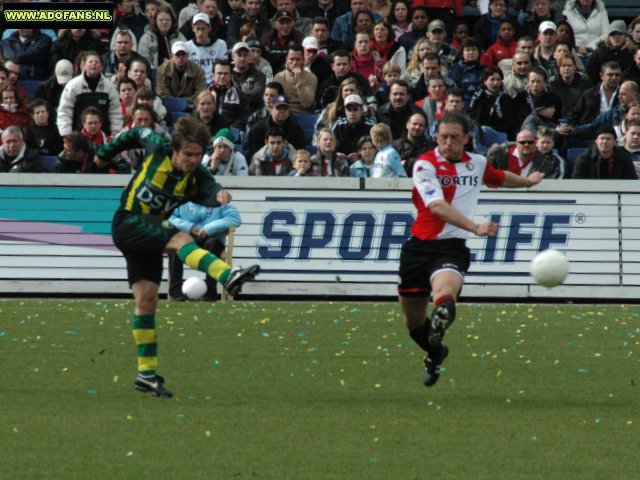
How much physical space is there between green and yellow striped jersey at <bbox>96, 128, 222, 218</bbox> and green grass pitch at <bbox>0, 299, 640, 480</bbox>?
1.34m

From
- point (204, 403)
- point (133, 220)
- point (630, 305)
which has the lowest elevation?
point (630, 305)

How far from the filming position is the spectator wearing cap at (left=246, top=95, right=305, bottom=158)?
17922 millimetres

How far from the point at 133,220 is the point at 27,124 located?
986cm

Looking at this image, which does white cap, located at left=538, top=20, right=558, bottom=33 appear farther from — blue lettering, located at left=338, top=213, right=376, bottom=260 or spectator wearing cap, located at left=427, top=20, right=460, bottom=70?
blue lettering, located at left=338, top=213, right=376, bottom=260

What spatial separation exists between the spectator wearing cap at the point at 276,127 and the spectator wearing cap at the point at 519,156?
9.07 ft

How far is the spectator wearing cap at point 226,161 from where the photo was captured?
1702 centimetres

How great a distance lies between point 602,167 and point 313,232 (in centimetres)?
389

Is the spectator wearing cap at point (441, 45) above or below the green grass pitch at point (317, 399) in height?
above

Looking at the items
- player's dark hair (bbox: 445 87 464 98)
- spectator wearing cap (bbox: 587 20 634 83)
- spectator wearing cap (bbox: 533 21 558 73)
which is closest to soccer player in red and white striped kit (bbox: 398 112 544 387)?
player's dark hair (bbox: 445 87 464 98)

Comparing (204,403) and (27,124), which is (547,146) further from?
(204,403)

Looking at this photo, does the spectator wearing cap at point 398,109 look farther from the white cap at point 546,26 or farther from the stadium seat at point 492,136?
the white cap at point 546,26


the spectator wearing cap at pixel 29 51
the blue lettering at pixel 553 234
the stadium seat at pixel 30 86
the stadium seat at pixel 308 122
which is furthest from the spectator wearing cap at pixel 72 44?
the blue lettering at pixel 553 234

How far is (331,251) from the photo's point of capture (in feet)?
55.0

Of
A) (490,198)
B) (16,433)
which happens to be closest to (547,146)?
(490,198)
